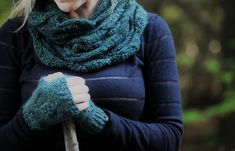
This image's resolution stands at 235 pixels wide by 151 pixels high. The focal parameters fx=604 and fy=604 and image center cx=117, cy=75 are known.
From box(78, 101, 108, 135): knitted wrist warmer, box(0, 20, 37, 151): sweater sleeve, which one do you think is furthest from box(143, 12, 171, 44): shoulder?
box(0, 20, 37, 151): sweater sleeve

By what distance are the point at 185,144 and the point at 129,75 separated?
5951 mm

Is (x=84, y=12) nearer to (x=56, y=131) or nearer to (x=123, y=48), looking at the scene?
(x=123, y=48)

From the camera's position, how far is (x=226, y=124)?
6848 millimetres

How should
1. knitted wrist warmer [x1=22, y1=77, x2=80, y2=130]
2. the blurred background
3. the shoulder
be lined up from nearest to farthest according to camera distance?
knitted wrist warmer [x1=22, y1=77, x2=80, y2=130]
the shoulder
the blurred background

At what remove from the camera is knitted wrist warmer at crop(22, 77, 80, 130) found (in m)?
1.91

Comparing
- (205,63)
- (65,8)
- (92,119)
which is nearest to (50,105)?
(92,119)

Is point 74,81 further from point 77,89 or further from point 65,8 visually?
point 65,8

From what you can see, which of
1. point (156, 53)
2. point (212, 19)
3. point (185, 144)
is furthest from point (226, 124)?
point (156, 53)

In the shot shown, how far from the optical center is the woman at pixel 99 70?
2.10 m

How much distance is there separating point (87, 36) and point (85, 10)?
130 millimetres

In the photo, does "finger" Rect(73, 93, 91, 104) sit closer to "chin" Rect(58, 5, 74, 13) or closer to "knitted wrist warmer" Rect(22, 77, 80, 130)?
"knitted wrist warmer" Rect(22, 77, 80, 130)

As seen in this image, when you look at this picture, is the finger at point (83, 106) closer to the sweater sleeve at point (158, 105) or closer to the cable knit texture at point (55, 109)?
the cable knit texture at point (55, 109)

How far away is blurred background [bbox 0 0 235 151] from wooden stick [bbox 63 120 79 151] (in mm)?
4234

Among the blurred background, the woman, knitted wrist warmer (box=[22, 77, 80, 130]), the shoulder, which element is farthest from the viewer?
the blurred background
